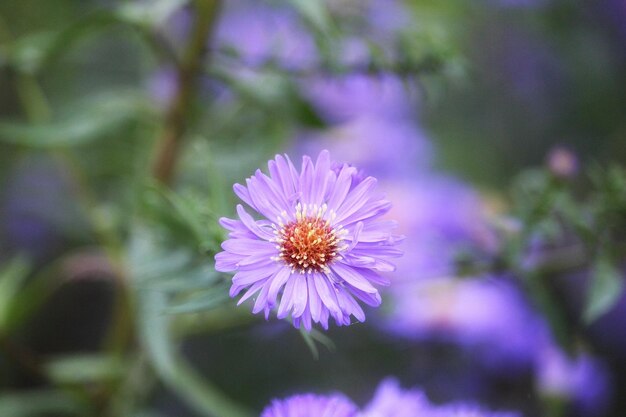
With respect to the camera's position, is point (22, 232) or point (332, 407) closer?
point (332, 407)

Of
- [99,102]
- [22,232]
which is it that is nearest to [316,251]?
[99,102]

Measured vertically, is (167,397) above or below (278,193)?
above

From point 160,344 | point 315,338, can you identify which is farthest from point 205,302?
point 160,344

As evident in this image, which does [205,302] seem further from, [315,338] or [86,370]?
[86,370]

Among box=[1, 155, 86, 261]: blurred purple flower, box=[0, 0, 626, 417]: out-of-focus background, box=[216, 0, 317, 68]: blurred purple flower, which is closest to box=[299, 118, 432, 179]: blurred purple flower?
box=[0, 0, 626, 417]: out-of-focus background

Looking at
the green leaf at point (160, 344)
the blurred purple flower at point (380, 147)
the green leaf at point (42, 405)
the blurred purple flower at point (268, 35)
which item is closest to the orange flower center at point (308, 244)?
the green leaf at point (160, 344)

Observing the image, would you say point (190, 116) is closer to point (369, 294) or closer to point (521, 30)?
point (369, 294)

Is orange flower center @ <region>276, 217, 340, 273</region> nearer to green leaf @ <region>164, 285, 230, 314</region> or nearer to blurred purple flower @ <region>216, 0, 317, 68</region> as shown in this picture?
green leaf @ <region>164, 285, 230, 314</region>
